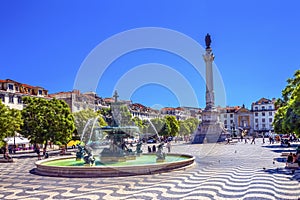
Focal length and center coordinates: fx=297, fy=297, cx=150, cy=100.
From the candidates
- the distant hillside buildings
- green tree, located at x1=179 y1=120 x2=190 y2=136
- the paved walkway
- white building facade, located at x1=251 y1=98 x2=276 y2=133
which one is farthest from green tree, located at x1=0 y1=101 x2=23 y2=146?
white building facade, located at x1=251 y1=98 x2=276 y2=133

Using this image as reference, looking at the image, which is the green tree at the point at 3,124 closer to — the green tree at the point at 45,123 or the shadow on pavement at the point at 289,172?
the green tree at the point at 45,123

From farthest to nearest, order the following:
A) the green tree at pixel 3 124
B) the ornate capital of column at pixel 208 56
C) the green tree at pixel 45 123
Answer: the ornate capital of column at pixel 208 56, the green tree at pixel 45 123, the green tree at pixel 3 124

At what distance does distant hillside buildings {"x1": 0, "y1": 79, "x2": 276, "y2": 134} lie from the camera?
53.0 m

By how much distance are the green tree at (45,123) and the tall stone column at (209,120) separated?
84.5ft

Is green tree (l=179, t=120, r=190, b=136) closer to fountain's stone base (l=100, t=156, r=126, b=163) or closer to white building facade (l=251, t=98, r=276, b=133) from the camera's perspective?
white building facade (l=251, t=98, r=276, b=133)

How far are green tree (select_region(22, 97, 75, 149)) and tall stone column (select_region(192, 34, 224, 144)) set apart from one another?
1014 inches

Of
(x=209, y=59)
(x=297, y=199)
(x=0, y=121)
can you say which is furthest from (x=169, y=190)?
(x=209, y=59)

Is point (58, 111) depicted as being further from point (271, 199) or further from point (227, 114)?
point (227, 114)

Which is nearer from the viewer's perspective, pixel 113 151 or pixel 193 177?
pixel 193 177

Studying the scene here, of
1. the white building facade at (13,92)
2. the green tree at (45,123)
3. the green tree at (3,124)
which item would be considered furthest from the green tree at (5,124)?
the white building facade at (13,92)

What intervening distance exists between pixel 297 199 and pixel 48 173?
12.1 meters

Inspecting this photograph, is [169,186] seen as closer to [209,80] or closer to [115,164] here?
[115,164]

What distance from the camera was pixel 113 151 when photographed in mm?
20578

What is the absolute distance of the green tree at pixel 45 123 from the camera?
32000mm
